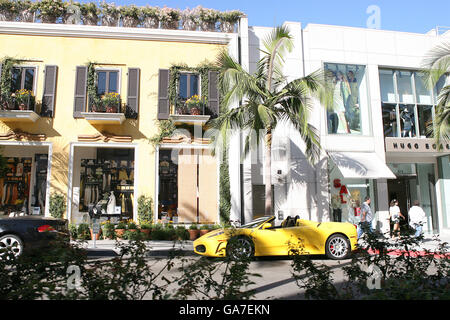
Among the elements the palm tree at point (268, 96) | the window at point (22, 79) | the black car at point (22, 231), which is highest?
the window at point (22, 79)

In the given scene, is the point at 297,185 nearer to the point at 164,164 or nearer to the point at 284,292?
the point at 164,164

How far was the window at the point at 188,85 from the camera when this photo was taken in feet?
51.0

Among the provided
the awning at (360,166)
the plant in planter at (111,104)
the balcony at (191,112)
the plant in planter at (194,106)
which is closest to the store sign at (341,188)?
the awning at (360,166)

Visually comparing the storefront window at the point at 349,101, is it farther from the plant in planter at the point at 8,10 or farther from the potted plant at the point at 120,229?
the plant in planter at the point at 8,10

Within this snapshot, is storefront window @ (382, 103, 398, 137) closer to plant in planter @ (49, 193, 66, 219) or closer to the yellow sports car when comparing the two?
the yellow sports car

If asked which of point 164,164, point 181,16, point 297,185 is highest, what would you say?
point 181,16

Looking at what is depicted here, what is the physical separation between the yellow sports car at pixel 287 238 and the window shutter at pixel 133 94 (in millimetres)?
7720

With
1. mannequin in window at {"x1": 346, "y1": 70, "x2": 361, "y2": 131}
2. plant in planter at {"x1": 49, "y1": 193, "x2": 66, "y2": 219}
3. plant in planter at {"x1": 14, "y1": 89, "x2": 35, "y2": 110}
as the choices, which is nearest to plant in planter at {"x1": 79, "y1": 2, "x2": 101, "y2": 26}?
plant in planter at {"x1": 14, "y1": 89, "x2": 35, "y2": 110}

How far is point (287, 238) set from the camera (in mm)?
9172

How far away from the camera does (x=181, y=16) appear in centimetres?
1620

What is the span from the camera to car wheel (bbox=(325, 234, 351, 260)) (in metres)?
9.41

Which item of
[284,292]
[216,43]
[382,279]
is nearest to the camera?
[382,279]
